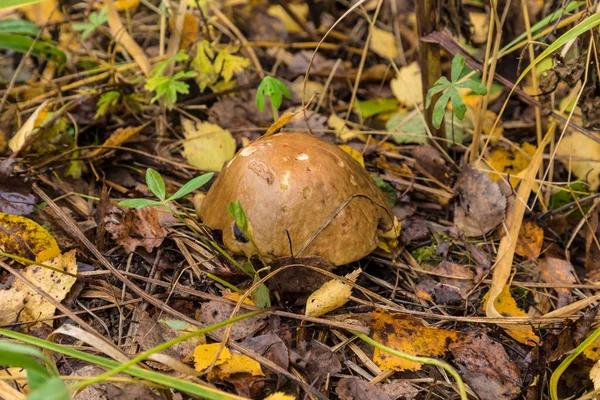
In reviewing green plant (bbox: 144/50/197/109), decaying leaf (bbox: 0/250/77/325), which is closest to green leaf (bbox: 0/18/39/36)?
green plant (bbox: 144/50/197/109)

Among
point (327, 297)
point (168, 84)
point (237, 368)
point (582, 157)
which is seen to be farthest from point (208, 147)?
point (582, 157)

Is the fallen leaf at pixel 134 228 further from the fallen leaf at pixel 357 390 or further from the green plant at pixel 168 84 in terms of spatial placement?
the fallen leaf at pixel 357 390

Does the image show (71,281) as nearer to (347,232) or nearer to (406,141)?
(347,232)

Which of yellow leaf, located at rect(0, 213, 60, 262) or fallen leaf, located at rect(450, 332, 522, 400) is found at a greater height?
yellow leaf, located at rect(0, 213, 60, 262)

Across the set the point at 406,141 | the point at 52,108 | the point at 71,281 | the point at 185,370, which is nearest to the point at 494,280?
the point at 406,141

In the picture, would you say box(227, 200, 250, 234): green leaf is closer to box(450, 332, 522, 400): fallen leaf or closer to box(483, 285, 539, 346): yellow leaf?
box(450, 332, 522, 400): fallen leaf

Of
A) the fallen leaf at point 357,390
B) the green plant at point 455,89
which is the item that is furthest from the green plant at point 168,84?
the fallen leaf at point 357,390
